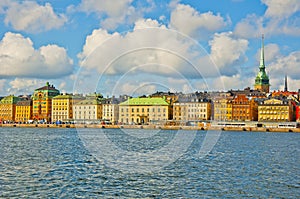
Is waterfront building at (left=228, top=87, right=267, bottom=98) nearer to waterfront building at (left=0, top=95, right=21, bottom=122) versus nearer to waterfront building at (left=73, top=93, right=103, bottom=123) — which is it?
waterfront building at (left=73, top=93, right=103, bottom=123)

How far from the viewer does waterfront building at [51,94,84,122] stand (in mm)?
124938

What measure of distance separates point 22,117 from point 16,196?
11842 centimetres

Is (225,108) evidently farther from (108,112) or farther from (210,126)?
(108,112)

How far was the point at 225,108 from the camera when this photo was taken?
378 feet

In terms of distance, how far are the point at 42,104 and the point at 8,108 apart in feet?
36.7

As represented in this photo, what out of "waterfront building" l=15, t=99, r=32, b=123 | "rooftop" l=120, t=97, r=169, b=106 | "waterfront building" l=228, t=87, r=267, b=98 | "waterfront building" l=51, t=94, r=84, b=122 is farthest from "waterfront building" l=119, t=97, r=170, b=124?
"waterfront building" l=15, t=99, r=32, b=123

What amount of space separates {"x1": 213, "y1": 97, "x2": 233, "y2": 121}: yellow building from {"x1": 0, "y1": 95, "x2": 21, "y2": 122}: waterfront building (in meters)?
52.4

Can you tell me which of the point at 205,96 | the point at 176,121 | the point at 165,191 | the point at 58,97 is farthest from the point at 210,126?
the point at 165,191

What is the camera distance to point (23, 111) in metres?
134

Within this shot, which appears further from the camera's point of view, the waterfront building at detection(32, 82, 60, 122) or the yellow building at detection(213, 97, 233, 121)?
the waterfront building at detection(32, 82, 60, 122)

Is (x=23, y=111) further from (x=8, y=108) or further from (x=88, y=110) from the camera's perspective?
(x=88, y=110)

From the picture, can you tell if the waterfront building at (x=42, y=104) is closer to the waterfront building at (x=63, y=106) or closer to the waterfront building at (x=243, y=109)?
the waterfront building at (x=63, y=106)

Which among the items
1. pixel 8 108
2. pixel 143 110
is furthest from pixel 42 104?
pixel 143 110

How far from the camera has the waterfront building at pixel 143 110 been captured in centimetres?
11494
